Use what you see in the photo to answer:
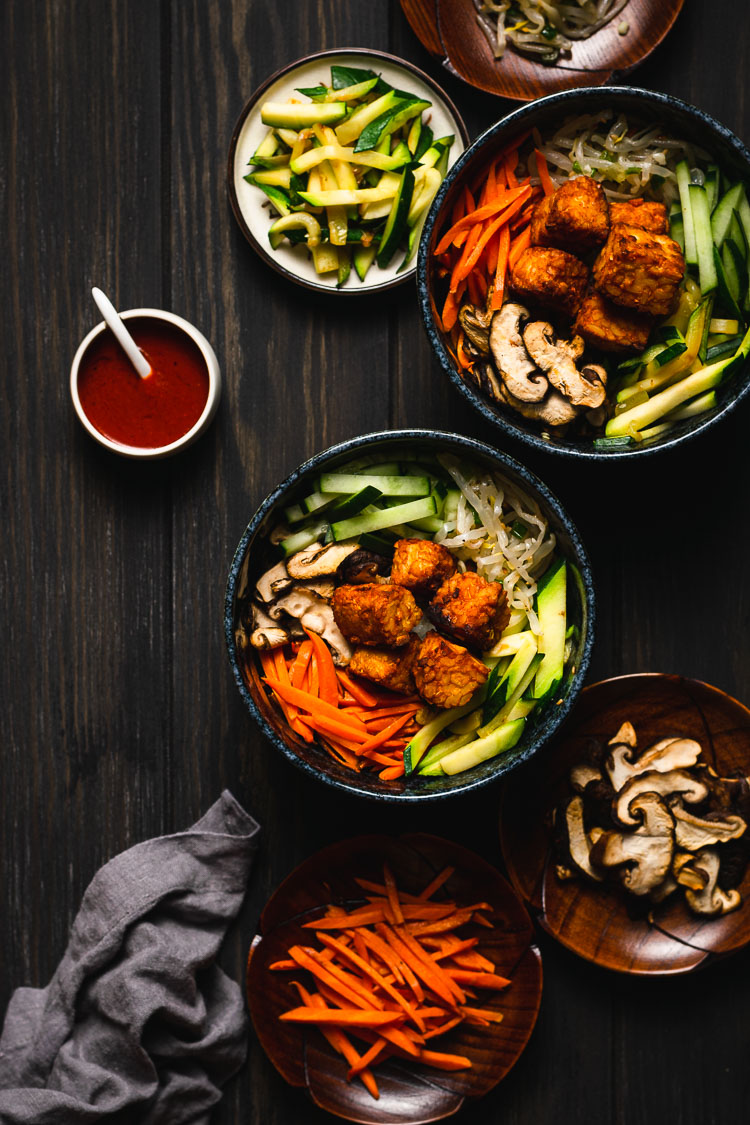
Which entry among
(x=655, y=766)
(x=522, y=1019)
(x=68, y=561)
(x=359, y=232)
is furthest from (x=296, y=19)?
(x=522, y=1019)

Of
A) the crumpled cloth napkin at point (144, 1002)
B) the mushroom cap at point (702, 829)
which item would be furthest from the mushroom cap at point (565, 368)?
the crumpled cloth napkin at point (144, 1002)

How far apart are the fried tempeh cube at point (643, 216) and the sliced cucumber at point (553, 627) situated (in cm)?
80

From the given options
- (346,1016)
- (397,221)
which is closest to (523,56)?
(397,221)

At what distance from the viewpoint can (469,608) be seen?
207 cm

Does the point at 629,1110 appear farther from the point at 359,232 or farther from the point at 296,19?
the point at 296,19

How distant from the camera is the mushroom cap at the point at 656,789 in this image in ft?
7.50

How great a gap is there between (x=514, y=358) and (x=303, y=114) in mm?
863

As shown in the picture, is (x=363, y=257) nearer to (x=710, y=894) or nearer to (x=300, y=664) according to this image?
(x=300, y=664)

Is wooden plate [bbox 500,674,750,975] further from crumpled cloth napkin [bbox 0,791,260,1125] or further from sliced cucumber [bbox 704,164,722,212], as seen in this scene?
sliced cucumber [bbox 704,164,722,212]

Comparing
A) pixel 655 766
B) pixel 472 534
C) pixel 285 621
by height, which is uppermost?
pixel 472 534

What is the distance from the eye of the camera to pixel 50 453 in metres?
2.57

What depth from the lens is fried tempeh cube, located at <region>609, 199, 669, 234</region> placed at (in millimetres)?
2100

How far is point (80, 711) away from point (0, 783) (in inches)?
12.4

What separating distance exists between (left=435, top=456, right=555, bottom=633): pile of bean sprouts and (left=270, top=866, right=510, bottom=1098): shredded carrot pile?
79cm
